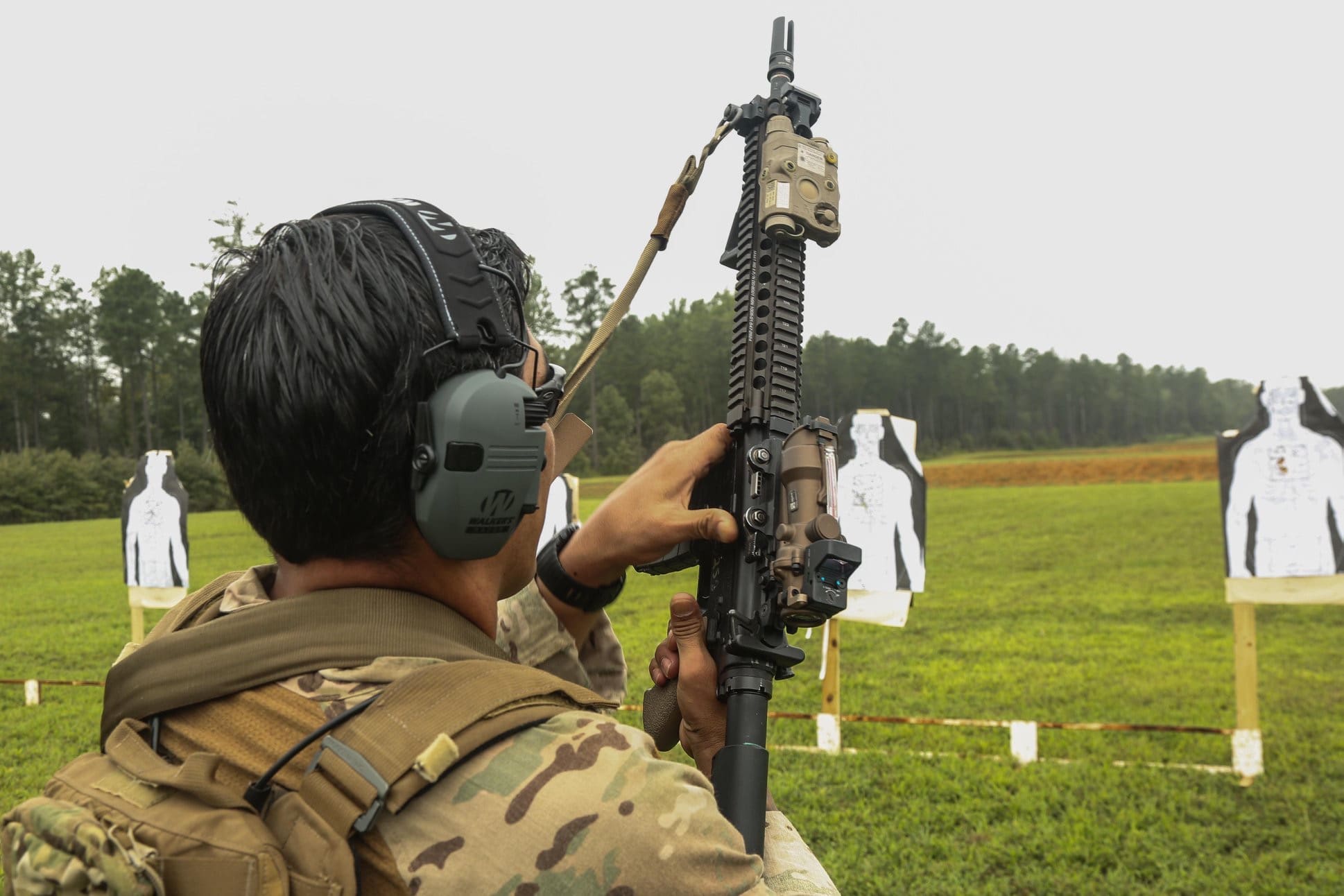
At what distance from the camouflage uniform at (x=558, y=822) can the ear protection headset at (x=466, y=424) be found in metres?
0.18

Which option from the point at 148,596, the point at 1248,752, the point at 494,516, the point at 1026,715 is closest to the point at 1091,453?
the point at 1026,715

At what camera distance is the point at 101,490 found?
1884 cm

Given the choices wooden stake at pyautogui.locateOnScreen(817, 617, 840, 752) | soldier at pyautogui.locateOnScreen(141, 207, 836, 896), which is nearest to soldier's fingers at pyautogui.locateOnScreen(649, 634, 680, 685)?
soldier at pyautogui.locateOnScreen(141, 207, 836, 896)

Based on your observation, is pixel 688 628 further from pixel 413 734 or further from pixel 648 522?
pixel 413 734

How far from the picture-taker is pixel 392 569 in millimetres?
1114

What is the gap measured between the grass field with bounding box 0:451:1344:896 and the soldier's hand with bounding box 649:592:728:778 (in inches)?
108

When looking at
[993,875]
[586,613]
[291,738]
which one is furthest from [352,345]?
[993,875]

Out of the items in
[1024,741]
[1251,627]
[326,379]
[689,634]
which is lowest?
[1024,741]

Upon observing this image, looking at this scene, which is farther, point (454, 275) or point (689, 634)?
point (689, 634)

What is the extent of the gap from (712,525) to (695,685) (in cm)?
31

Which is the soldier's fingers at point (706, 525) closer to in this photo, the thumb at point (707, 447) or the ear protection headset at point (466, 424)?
the thumb at point (707, 447)

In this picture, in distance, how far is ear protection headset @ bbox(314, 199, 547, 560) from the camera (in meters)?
1.03

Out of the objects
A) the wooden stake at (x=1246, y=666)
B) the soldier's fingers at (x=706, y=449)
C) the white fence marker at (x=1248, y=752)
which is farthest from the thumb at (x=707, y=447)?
the white fence marker at (x=1248, y=752)

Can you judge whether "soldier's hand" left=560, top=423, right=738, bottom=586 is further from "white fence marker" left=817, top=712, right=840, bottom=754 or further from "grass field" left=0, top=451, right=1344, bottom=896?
"white fence marker" left=817, top=712, right=840, bottom=754
